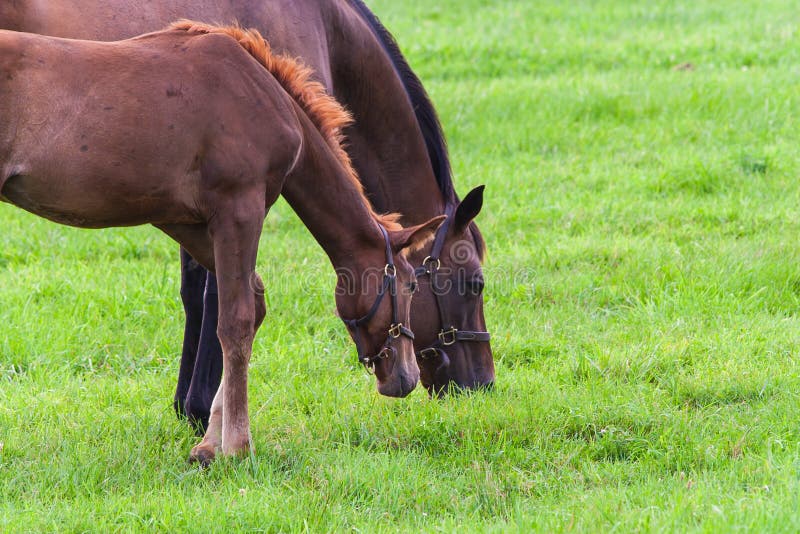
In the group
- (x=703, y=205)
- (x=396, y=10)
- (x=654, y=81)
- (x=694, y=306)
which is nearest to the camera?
(x=694, y=306)

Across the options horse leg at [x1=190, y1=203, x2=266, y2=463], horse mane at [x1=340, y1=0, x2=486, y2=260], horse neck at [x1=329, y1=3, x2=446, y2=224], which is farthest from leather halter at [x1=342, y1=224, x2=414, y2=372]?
horse mane at [x1=340, y1=0, x2=486, y2=260]

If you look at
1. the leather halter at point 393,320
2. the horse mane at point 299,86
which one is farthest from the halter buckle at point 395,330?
the horse mane at point 299,86

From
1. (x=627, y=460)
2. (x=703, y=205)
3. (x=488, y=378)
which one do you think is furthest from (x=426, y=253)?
(x=703, y=205)

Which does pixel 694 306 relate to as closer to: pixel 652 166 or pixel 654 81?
pixel 652 166

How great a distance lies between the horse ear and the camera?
479cm

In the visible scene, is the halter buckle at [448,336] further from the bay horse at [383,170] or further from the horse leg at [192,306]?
the horse leg at [192,306]

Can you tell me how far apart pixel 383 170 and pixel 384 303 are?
1.18 meters

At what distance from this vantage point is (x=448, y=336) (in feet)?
17.0

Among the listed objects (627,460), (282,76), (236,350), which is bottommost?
(627,460)

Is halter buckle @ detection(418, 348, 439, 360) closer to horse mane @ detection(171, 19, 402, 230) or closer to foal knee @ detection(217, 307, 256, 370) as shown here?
Answer: horse mane @ detection(171, 19, 402, 230)

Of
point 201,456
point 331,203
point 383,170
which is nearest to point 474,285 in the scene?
point 383,170

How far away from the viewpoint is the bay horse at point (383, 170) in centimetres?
484

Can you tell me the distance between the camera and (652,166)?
8453 mm

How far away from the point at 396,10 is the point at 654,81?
5983 millimetres
